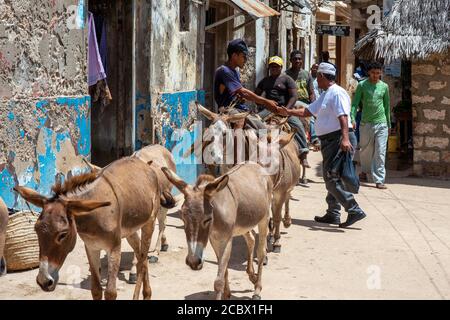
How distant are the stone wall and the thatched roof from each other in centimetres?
48

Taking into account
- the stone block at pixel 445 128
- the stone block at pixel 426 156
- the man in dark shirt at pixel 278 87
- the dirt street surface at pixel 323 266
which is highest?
the man in dark shirt at pixel 278 87

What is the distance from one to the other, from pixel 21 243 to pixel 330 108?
13.9 feet

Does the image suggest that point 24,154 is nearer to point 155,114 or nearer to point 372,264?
point 155,114

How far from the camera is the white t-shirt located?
907cm

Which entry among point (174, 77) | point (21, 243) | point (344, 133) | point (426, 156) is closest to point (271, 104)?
point (344, 133)

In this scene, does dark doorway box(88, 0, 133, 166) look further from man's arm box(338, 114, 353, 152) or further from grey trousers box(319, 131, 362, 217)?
man's arm box(338, 114, 353, 152)

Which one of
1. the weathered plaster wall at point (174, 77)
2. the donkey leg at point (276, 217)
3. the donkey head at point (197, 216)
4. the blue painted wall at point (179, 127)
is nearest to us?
the donkey head at point (197, 216)

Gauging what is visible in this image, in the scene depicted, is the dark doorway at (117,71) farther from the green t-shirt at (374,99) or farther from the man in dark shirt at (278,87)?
the green t-shirt at (374,99)

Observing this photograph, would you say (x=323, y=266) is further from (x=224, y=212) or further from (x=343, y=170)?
(x=224, y=212)

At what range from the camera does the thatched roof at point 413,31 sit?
12945 millimetres

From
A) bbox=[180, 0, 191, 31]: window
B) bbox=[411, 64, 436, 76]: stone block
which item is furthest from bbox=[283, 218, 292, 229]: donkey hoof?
bbox=[411, 64, 436, 76]: stone block

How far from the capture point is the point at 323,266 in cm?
746

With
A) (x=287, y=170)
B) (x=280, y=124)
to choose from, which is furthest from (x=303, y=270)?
(x=280, y=124)

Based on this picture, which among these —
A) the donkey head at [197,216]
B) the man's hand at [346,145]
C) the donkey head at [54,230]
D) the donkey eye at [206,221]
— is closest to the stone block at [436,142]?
the man's hand at [346,145]
